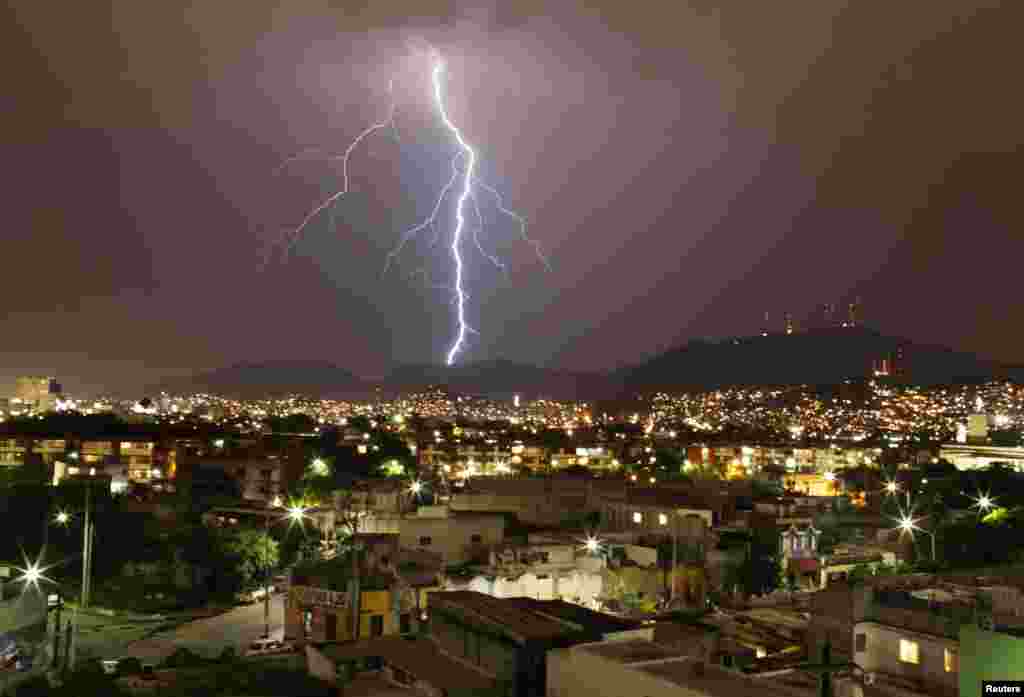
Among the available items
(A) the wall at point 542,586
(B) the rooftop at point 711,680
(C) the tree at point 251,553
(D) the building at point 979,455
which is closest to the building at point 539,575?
(A) the wall at point 542,586

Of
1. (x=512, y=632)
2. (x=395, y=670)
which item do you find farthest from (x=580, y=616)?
(x=395, y=670)

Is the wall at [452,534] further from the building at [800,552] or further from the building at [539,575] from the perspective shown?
the building at [800,552]

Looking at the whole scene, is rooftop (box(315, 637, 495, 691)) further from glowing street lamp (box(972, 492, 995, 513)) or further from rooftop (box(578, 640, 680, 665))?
glowing street lamp (box(972, 492, 995, 513))

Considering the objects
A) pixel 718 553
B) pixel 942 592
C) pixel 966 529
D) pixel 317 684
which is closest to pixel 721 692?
pixel 317 684

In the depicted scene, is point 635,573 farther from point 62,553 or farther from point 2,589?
point 62,553

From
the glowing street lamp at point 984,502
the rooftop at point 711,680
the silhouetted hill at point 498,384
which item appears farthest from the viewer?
the silhouetted hill at point 498,384

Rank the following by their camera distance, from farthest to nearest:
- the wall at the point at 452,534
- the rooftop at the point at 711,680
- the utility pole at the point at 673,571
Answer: the wall at the point at 452,534 → the utility pole at the point at 673,571 → the rooftop at the point at 711,680
